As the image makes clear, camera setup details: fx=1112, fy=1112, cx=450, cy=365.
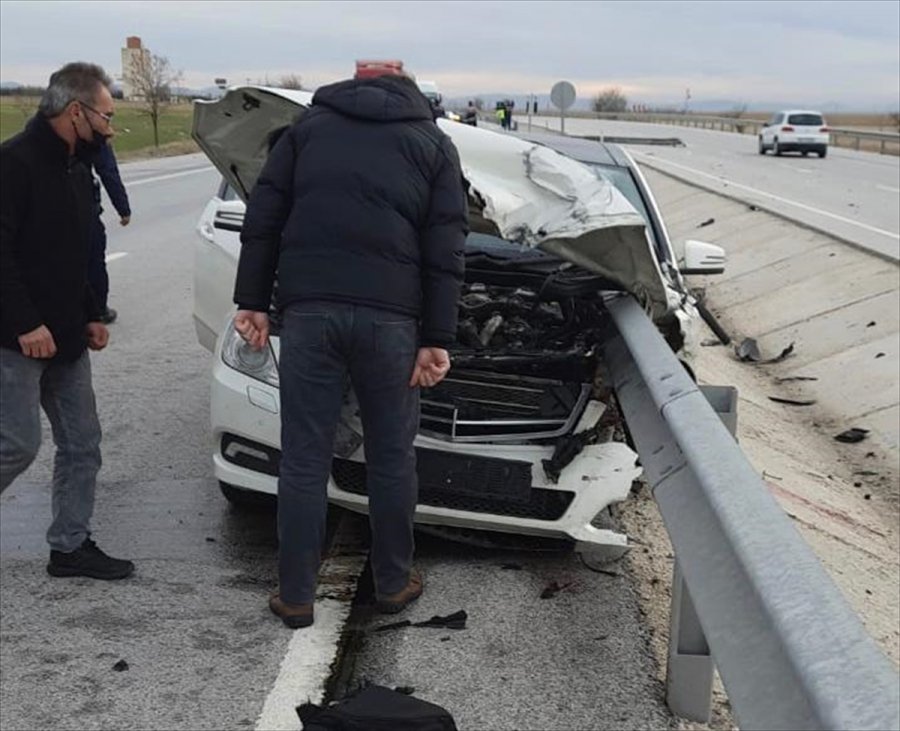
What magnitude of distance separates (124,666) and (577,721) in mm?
1454

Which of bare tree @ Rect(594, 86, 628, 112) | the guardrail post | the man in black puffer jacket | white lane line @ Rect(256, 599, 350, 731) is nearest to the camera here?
the guardrail post

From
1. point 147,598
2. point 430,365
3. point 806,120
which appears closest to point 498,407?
point 430,365

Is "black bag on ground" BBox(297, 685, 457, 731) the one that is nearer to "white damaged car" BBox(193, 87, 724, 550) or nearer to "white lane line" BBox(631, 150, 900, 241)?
"white damaged car" BBox(193, 87, 724, 550)

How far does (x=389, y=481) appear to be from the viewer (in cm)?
399

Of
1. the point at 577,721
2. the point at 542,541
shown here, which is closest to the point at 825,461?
the point at 542,541

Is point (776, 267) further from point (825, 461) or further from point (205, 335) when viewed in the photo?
point (205, 335)

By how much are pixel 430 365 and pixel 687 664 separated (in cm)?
132

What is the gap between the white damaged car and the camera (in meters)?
4.29

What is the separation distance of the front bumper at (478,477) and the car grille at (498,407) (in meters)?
0.09

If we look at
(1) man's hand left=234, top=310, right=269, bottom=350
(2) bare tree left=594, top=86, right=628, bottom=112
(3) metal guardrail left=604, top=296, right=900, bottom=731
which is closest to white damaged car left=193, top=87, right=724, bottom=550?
(1) man's hand left=234, top=310, right=269, bottom=350

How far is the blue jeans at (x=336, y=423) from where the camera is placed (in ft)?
12.3

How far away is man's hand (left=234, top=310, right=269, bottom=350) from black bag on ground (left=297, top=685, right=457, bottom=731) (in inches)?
56.4

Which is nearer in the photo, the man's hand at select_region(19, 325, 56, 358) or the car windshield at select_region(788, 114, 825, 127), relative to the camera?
the man's hand at select_region(19, 325, 56, 358)

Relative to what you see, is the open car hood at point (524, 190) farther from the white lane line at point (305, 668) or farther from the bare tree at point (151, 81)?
the bare tree at point (151, 81)
